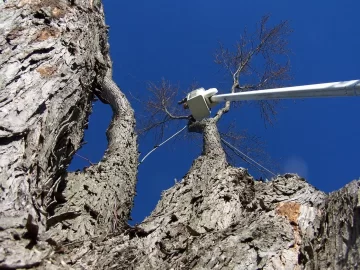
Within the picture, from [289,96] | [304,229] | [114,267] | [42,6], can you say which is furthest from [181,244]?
[42,6]

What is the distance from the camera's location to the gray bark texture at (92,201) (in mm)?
2525

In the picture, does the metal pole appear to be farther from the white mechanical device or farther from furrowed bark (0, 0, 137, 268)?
furrowed bark (0, 0, 137, 268)

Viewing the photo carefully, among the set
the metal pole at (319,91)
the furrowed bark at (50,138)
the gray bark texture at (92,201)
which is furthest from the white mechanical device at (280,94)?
the furrowed bark at (50,138)

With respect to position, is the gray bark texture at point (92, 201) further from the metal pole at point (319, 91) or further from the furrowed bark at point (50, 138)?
the metal pole at point (319, 91)

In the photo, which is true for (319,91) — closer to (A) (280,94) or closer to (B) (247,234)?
(A) (280,94)

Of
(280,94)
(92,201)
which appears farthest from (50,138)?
(280,94)

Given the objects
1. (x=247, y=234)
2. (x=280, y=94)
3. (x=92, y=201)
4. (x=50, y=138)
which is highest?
(x=280, y=94)

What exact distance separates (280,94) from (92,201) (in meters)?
1.99

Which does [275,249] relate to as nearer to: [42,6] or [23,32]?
[23,32]

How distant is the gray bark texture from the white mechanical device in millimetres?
743

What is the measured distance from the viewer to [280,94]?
3.36 metres

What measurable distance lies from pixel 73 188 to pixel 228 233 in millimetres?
1780

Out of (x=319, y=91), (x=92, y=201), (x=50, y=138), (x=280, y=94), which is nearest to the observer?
(x=319, y=91)

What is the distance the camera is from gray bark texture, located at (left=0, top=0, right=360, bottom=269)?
253cm
